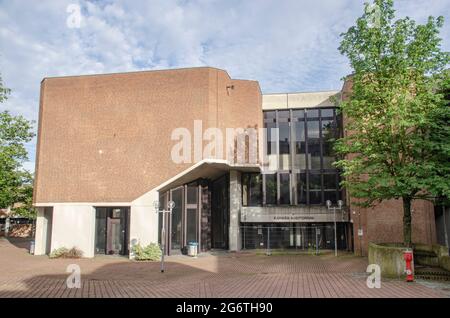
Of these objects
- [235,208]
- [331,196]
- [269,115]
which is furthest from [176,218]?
[331,196]

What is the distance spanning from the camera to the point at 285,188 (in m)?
30.0

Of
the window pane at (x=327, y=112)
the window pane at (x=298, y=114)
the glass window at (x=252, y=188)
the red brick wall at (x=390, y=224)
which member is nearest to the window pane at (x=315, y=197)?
the glass window at (x=252, y=188)

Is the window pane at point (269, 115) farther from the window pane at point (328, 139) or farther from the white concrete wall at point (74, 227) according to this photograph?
Answer: the white concrete wall at point (74, 227)

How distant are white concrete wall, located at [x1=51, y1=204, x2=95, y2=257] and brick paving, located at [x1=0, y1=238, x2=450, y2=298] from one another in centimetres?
235

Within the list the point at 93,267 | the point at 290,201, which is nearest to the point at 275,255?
the point at 290,201

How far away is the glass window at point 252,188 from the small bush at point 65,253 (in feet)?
41.4

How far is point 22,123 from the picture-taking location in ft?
99.7

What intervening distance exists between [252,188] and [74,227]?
43.4ft

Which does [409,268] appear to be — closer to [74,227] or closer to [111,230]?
[111,230]

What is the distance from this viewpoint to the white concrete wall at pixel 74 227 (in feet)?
79.3

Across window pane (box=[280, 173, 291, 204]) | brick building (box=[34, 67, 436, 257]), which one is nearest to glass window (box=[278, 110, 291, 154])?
window pane (box=[280, 173, 291, 204])
